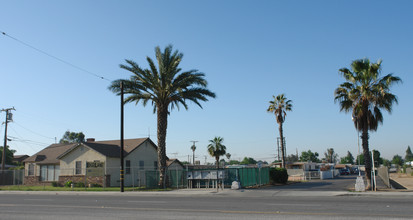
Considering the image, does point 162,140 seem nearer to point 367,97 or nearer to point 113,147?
point 113,147

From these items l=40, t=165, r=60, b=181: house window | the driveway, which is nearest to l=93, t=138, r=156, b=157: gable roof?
l=40, t=165, r=60, b=181: house window

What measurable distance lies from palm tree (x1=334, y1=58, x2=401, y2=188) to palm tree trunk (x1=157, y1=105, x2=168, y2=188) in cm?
1420

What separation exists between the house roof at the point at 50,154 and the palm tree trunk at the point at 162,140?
13642mm

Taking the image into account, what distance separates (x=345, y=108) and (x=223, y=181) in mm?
10929

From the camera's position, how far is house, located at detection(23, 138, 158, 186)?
115ft

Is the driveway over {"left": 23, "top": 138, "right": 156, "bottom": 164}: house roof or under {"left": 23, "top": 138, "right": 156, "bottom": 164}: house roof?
under

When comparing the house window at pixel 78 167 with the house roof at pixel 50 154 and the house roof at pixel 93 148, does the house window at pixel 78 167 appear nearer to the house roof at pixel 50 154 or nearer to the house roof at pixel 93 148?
the house roof at pixel 93 148

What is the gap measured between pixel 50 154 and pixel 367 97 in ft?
115

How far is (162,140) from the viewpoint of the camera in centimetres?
3034

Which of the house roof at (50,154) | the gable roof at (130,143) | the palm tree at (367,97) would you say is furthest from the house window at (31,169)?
the palm tree at (367,97)

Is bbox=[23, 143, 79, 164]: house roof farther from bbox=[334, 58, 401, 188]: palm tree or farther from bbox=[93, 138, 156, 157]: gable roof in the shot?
bbox=[334, 58, 401, 188]: palm tree

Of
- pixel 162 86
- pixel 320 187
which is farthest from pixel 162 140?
pixel 320 187

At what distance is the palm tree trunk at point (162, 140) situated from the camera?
30.0 metres

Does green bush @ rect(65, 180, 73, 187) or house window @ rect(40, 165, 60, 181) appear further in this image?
house window @ rect(40, 165, 60, 181)
